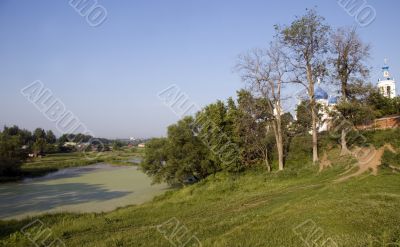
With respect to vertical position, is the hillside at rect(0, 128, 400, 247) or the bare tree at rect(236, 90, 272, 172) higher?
the bare tree at rect(236, 90, 272, 172)

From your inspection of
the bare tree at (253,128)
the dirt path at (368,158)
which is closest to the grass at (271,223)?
the dirt path at (368,158)

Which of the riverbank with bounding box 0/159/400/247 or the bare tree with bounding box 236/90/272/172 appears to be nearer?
the riverbank with bounding box 0/159/400/247

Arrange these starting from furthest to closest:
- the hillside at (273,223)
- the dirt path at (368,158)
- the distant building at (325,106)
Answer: the distant building at (325,106)
the dirt path at (368,158)
the hillside at (273,223)

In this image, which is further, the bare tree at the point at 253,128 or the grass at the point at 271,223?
the bare tree at the point at 253,128

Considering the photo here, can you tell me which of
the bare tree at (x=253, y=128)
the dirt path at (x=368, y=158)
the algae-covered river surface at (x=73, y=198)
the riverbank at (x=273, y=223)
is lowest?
the algae-covered river surface at (x=73, y=198)

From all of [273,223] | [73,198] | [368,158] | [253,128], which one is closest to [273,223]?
[273,223]

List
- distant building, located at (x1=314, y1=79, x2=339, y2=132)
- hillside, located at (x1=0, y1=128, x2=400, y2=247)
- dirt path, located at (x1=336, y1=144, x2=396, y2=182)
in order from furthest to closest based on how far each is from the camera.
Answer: distant building, located at (x1=314, y1=79, x2=339, y2=132)
dirt path, located at (x1=336, y1=144, x2=396, y2=182)
hillside, located at (x1=0, y1=128, x2=400, y2=247)

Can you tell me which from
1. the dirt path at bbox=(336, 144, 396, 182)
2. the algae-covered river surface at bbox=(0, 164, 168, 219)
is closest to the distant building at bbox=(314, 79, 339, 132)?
the dirt path at bbox=(336, 144, 396, 182)

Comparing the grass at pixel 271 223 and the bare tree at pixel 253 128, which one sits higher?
the bare tree at pixel 253 128

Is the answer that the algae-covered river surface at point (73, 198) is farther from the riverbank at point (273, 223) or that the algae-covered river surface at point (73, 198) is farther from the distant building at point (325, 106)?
the distant building at point (325, 106)

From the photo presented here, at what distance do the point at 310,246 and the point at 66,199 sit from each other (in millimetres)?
23469

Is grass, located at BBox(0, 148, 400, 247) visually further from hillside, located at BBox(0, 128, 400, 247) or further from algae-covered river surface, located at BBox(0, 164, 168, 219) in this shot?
algae-covered river surface, located at BBox(0, 164, 168, 219)

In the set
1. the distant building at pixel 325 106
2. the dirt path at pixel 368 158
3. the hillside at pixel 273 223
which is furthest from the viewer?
the distant building at pixel 325 106

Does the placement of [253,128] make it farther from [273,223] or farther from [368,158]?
[273,223]
